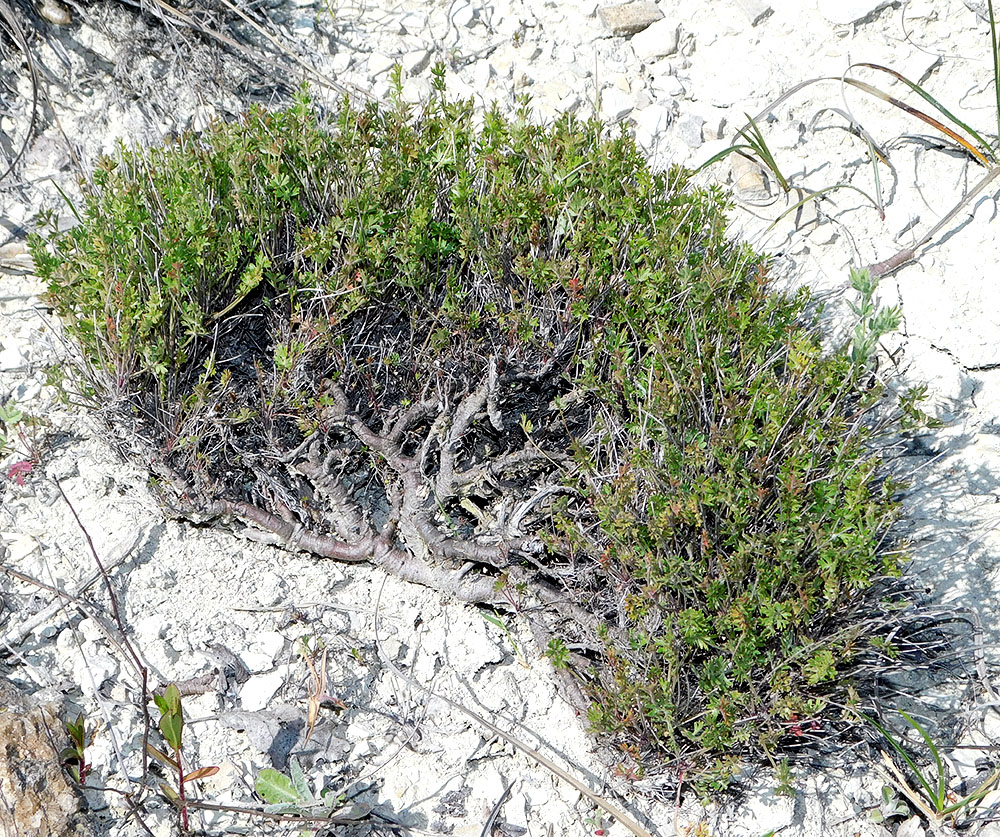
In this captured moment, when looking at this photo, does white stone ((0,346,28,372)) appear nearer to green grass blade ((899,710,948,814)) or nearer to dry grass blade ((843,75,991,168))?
green grass blade ((899,710,948,814))

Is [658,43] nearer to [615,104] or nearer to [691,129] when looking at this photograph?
[615,104]

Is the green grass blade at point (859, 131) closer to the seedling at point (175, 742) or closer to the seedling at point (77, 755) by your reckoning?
the seedling at point (175, 742)

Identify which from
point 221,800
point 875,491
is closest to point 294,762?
point 221,800

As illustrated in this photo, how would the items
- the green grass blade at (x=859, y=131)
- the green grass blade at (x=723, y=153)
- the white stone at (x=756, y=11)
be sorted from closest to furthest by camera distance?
the green grass blade at (x=723, y=153) < the green grass blade at (x=859, y=131) < the white stone at (x=756, y=11)

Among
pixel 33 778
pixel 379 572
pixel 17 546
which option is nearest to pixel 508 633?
pixel 379 572

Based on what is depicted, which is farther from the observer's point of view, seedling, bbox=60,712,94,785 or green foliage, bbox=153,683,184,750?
seedling, bbox=60,712,94,785

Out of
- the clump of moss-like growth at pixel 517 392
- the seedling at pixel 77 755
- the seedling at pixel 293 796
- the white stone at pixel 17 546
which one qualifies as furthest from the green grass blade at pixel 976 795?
the white stone at pixel 17 546

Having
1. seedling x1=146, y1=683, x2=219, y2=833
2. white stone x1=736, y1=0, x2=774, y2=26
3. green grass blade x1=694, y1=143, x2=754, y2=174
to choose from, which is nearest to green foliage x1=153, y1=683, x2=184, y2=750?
seedling x1=146, y1=683, x2=219, y2=833
